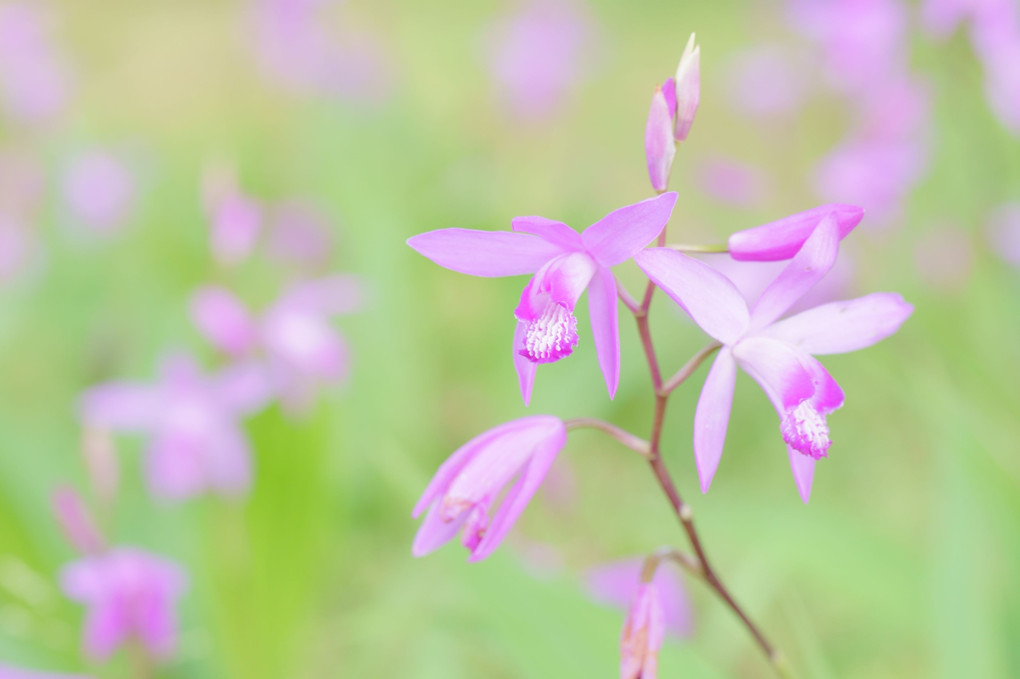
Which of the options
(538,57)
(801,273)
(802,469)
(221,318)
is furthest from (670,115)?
(538,57)

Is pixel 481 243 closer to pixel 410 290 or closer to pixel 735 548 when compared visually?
pixel 735 548

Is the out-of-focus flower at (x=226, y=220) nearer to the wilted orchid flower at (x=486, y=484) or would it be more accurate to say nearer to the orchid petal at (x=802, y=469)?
the wilted orchid flower at (x=486, y=484)

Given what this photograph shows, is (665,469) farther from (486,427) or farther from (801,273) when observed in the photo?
(486,427)

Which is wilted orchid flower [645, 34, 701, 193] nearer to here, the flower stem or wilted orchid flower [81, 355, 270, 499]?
the flower stem

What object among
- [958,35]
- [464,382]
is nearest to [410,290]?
[464,382]

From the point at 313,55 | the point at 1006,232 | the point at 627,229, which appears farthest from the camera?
the point at 313,55

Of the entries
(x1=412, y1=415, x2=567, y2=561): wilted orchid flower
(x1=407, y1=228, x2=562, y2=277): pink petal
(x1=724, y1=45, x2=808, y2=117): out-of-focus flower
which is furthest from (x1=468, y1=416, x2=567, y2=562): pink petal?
(x1=724, y1=45, x2=808, y2=117): out-of-focus flower

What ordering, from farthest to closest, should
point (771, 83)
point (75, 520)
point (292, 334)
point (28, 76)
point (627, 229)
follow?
point (28, 76)
point (771, 83)
point (292, 334)
point (75, 520)
point (627, 229)
